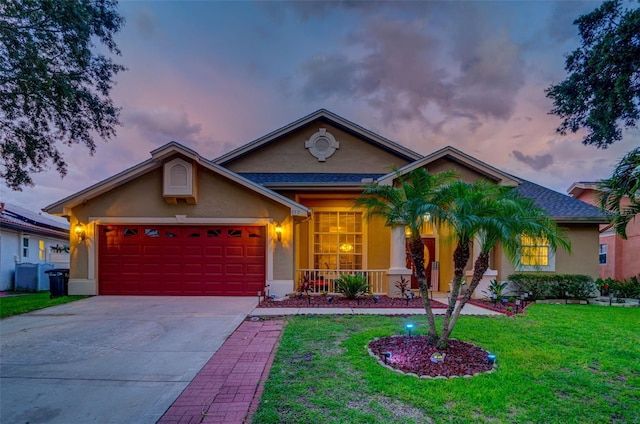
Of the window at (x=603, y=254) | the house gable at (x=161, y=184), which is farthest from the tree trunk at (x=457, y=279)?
the window at (x=603, y=254)

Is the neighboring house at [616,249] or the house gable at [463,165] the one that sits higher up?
the house gable at [463,165]

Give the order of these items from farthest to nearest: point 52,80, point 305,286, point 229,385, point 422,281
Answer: point 305,286 → point 52,80 → point 422,281 → point 229,385

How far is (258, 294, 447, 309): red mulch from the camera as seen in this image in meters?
8.91

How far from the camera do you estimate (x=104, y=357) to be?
4980 mm

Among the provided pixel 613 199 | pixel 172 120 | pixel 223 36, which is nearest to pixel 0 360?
pixel 613 199

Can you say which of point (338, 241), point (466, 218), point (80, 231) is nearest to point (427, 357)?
point (466, 218)

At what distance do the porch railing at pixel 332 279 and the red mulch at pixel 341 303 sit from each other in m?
0.56

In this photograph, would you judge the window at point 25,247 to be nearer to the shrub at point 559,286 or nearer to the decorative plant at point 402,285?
the decorative plant at point 402,285

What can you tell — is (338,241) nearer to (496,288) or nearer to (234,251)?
(234,251)

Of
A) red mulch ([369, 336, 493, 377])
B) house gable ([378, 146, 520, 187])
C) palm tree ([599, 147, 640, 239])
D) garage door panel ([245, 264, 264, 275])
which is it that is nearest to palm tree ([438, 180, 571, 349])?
red mulch ([369, 336, 493, 377])

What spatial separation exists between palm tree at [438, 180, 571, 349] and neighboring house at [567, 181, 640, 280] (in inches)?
512

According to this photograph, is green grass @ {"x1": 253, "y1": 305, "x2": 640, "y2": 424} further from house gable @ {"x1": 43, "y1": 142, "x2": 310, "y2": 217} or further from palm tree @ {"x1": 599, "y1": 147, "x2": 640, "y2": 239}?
house gable @ {"x1": 43, "y1": 142, "x2": 310, "y2": 217}

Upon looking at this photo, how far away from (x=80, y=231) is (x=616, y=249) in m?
24.4

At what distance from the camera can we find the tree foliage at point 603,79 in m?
10.6
